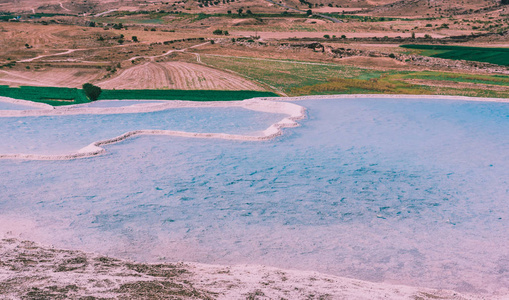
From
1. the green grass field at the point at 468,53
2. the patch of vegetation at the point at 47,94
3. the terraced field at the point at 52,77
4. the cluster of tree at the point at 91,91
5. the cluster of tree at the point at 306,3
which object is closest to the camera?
the cluster of tree at the point at 91,91

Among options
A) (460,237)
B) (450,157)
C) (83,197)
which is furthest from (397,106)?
(83,197)

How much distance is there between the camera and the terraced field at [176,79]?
37250mm

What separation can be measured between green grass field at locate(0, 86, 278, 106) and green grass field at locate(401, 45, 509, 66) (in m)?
28.5

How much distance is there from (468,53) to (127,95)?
136ft

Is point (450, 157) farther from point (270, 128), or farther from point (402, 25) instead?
point (402, 25)

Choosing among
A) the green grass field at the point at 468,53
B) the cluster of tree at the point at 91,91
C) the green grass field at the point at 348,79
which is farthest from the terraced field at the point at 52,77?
the green grass field at the point at 468,53

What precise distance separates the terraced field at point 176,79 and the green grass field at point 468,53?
2732cm

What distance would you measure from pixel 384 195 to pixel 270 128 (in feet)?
28.6

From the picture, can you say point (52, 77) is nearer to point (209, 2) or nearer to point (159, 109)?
point (159, 109)

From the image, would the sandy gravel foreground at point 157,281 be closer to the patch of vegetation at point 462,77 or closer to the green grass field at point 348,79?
the green grass field at point 348,79

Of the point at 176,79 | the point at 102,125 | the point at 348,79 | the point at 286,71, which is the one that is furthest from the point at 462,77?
the point at 102,125

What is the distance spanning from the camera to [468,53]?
5259 cm

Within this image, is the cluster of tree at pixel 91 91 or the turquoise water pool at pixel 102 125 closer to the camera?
the turquoise water pool at pixel 102 125

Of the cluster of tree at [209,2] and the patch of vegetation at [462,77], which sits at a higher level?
the cluster of tree at [209,2]
